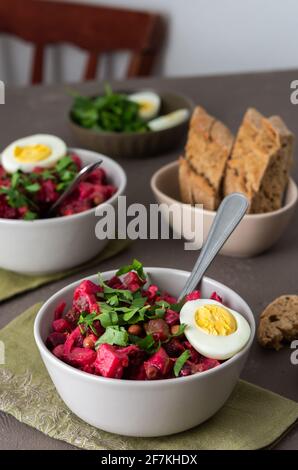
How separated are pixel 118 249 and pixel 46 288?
195 millimetres

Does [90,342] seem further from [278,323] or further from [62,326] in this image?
[278,323]

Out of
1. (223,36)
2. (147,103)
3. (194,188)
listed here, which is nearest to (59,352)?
(194,188)

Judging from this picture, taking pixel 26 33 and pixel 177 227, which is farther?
pixel 26 33

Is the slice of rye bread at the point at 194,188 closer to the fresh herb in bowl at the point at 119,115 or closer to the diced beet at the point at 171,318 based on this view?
the fresh herb in bowl at the point at 119,115

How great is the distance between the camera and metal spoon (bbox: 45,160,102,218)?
5.26 feet

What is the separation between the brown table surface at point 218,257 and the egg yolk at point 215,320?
0.15m

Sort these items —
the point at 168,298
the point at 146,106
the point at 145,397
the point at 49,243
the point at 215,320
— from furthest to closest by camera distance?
the point at 146,106
the point at 49,243
the point at 168,298
the point at 215,320
the point at 145,397

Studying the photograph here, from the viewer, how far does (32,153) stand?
69.6 inches

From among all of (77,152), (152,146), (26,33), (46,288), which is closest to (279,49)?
(26,33)

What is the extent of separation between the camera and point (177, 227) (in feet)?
5.50

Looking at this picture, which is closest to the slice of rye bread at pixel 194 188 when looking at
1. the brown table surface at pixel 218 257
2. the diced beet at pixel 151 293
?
→ the brown table surface at pixel 218 257

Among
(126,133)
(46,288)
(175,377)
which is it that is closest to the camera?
(175,377)

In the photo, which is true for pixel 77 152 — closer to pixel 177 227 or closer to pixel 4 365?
pixel 177 227

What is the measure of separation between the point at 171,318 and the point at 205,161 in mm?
611
